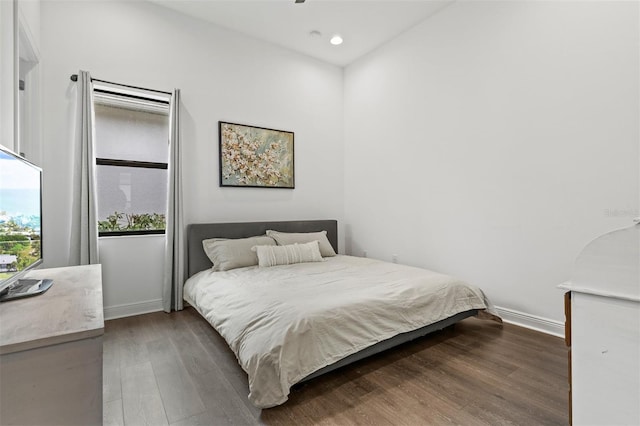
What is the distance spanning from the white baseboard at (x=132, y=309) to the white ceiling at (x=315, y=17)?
321cm

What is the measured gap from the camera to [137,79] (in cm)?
320

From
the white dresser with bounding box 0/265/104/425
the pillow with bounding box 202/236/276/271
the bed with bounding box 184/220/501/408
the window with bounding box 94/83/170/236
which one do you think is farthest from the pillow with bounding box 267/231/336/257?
the white dresser with bounding box 0/265/104/425

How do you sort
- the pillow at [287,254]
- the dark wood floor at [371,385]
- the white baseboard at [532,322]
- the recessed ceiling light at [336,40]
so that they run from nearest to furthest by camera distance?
the dark wood floor at [371,385] → the white baseboard at [532,322] → the pillow at [287,254] → the recessed ceiling light at [336,40]

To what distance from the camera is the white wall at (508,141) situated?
2.32m

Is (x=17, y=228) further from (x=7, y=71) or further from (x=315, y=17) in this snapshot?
(x=315, y=17)

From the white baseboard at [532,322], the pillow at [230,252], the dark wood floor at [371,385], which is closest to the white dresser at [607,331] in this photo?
the dark wood floor at [371,385]

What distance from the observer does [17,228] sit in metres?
1.26

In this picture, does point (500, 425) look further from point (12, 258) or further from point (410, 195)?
point (410, 195)

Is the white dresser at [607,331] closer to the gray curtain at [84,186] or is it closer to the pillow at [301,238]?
the pillow at [301,238]

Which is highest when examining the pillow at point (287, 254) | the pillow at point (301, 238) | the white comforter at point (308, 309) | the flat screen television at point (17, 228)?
the flat screen television at point (17, 228)

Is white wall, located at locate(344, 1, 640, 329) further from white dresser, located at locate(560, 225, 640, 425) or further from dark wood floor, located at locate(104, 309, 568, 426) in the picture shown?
white dresser, located at locate(560, 225, 640, 425)

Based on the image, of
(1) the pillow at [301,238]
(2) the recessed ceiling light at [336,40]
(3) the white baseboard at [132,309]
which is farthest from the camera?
(2) the recessed ceiling light at [336,40]

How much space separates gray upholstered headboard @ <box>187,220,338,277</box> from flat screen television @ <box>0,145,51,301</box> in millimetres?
1802

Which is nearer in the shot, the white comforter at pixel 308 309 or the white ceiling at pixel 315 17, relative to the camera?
the white comforter at pixel 308 309
